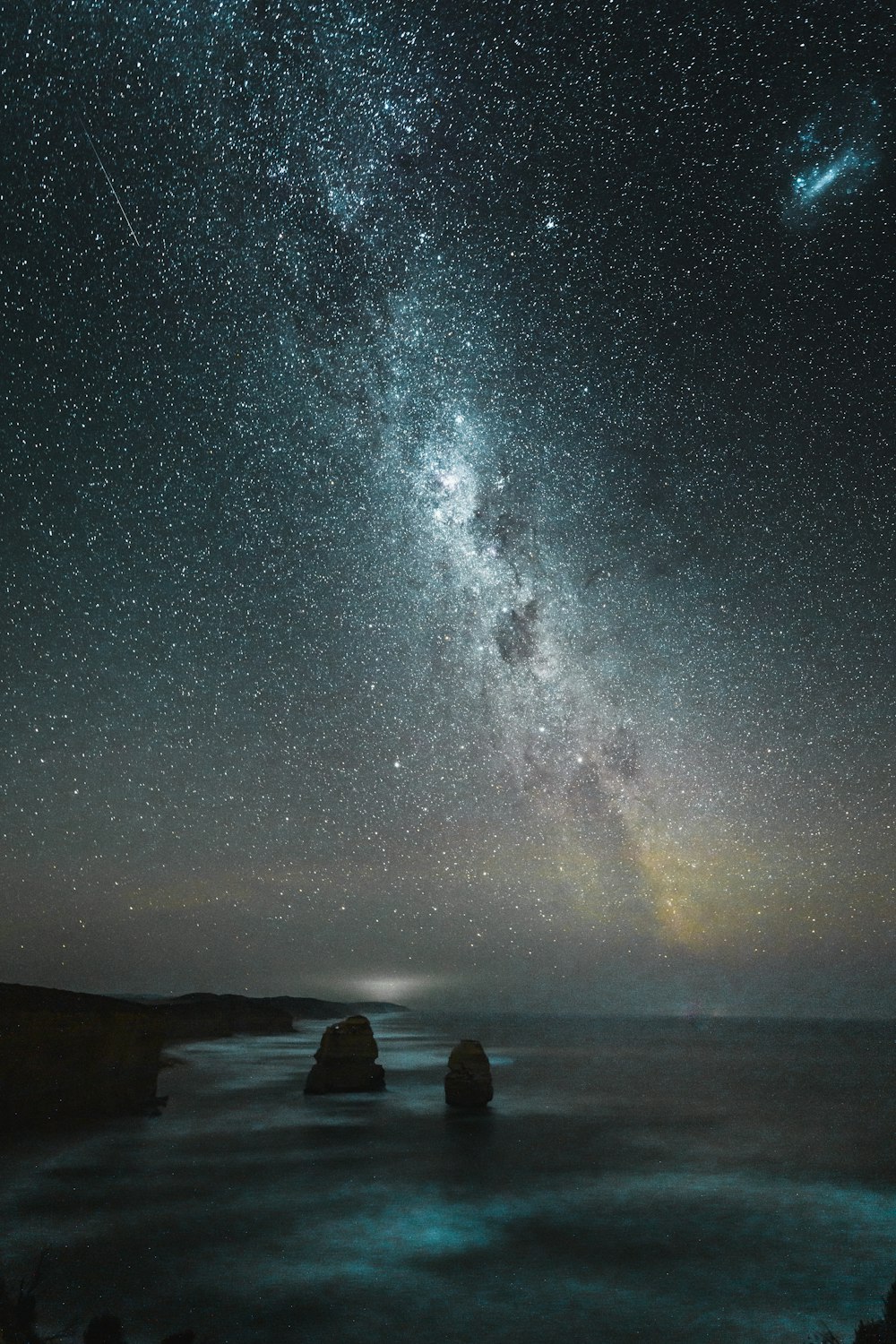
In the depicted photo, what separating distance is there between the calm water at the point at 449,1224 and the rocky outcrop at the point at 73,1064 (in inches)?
84.8

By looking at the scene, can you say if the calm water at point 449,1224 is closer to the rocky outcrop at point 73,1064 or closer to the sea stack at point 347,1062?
the rocky outcrop at point 73,1064

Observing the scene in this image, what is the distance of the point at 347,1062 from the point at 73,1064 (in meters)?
23.6

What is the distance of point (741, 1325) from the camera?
18203 mm

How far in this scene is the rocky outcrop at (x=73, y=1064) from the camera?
3553 centimetres

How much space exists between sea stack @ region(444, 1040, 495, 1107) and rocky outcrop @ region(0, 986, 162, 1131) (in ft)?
60.5

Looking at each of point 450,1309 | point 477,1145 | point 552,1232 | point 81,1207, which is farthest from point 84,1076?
point 450,1309

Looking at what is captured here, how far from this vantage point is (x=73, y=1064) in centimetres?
3916

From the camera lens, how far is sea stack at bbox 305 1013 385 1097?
56.8 metres

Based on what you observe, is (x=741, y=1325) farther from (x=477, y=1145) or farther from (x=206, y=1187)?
(x=477, y=1145)

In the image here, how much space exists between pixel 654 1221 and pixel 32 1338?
22322mm

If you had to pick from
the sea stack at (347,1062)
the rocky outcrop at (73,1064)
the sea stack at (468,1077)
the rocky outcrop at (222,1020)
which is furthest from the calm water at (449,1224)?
→ the rocky outcrop at (222,1020)

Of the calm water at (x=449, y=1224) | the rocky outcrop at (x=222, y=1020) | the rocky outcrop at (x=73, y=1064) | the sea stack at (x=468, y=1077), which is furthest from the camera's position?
the rocky outcrop at (x=222, y=1020)

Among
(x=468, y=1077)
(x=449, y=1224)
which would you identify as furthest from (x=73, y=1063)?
(x=468, y=1077)

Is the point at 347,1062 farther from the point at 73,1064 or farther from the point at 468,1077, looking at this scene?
the point at 73,1064
